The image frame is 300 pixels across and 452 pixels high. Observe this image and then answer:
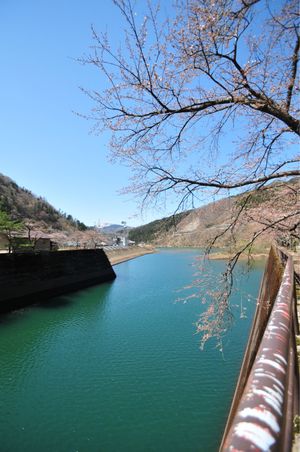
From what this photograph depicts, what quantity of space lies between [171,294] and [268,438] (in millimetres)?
18615

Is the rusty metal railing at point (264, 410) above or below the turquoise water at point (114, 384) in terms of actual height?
above

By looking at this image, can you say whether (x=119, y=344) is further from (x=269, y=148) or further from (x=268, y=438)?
(x=268, y=438)

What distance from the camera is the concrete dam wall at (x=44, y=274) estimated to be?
15.5 meters

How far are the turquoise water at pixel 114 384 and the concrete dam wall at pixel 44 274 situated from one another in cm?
260

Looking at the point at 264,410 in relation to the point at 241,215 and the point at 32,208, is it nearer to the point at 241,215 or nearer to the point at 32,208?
the point at 241,215

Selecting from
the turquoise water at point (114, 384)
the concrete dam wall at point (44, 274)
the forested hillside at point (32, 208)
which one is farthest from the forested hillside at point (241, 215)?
the forested hillside at point (32, 208)

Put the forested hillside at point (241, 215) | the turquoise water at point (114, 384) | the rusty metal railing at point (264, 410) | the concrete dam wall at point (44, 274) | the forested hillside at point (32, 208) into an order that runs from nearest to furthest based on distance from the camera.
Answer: the rusty metal railing at point (264, 410)
the forested hillside at point (241, 215)
the turquoise water at point (114, 384)
the concrete dam wall at point (44, 274)
the forested hillside at point (32, 208)

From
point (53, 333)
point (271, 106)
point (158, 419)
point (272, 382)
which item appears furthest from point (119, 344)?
point (272, 382)

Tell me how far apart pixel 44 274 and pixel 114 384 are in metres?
13.3

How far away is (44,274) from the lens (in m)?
19.0

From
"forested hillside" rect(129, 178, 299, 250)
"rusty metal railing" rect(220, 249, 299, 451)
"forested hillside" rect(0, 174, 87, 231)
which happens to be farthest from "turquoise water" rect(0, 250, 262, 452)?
"forested hillside" rect(0, 174, 87, 231)

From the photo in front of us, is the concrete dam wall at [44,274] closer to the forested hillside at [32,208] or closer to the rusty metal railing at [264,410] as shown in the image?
the rusty metal railing at [264,410]

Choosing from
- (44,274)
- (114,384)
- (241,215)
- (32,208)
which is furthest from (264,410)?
(32,208)

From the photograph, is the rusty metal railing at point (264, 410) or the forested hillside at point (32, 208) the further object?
the forested hillside at point (32, 208)
